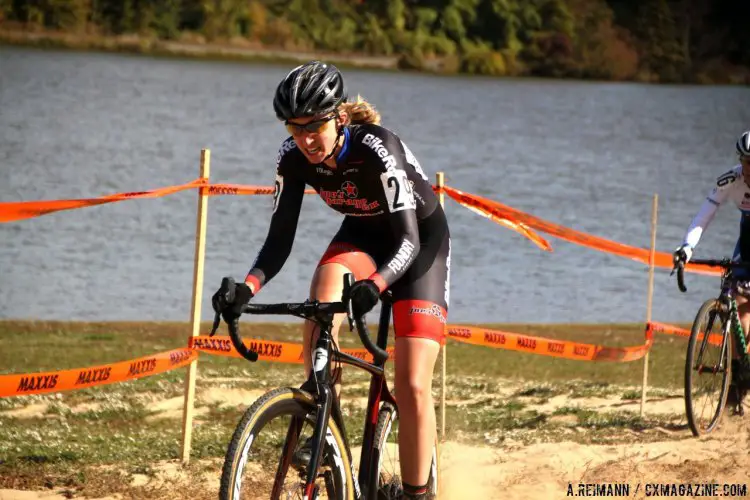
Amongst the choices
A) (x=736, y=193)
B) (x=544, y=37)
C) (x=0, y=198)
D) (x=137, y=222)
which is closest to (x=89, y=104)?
(x=0, y=198)

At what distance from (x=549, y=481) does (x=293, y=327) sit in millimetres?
6345

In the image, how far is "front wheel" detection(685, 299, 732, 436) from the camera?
9.32 metres

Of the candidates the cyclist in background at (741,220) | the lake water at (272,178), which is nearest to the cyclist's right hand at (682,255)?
the cyclist in background at (741,220)

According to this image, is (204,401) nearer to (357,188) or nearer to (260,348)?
(260,348)

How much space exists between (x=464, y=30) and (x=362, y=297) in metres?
110

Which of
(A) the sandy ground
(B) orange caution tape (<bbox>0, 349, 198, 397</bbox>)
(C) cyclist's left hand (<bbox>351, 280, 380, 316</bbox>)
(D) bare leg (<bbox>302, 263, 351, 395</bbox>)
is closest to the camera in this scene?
(C) cyclist's left hand (<bbox>351, 280, 380, 316</bbox>)

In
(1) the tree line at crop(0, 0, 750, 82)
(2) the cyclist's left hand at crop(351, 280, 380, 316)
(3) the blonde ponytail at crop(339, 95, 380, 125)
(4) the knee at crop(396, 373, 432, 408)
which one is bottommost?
(4) the knee at crop(396, 373, 432, 408)

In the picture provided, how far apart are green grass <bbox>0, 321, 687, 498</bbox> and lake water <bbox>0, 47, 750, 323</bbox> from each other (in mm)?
4124

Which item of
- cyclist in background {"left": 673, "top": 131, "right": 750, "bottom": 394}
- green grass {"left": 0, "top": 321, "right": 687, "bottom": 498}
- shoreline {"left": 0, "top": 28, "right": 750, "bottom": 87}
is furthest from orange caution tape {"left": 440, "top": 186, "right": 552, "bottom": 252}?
shoreline {"left": 0, "top": 28, "right": 750, "bottom": 87}

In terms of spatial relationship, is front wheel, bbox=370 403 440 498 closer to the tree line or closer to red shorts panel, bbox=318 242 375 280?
red shorts panel, bbox=318 242 375 280

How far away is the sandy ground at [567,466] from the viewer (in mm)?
7219

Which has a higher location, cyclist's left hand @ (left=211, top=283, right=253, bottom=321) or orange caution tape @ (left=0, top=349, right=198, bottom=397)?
cyclist's left hand @ (left=211, top=283, right=253, bottom=321)

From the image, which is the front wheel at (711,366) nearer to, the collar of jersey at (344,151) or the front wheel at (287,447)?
the collar of jersey at (344,151)

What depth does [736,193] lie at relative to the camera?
367 inches
